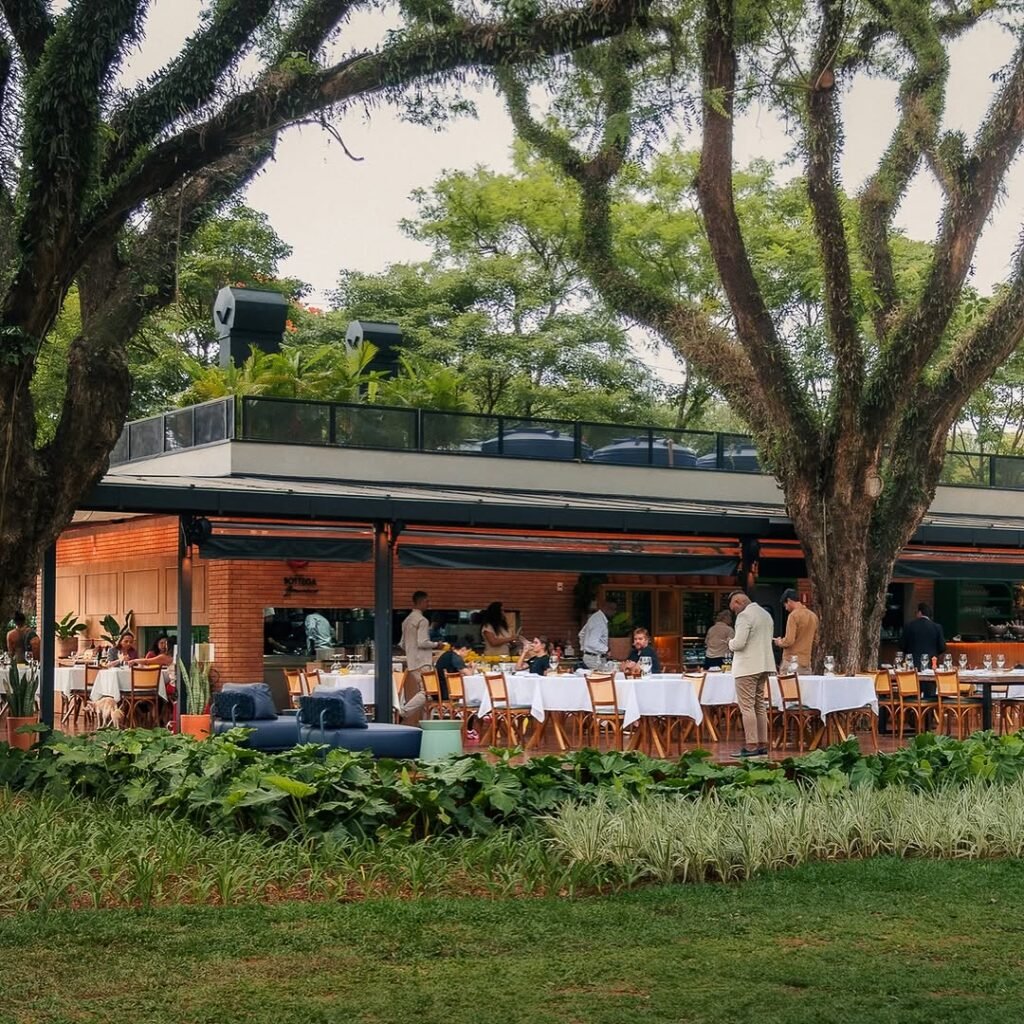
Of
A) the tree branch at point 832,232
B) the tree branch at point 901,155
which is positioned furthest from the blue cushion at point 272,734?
the tree branch at point 901,155

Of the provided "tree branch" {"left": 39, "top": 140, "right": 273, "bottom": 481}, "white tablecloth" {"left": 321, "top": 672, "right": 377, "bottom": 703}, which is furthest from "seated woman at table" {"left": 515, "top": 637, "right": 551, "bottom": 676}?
"tree branch" {"left": 39, "top": 140, "right": 273, "bottom": 481}

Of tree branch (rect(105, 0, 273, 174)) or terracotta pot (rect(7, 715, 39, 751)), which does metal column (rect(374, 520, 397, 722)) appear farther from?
tree branch (rect(105, 0, 273, 174))

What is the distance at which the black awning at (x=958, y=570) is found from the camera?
2095cm

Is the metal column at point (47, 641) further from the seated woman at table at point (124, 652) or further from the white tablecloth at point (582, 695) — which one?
the white tablecloth at point (582, 695)

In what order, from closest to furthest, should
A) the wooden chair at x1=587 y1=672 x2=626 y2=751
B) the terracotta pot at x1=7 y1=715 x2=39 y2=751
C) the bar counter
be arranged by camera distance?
the terracotta pot at x1=7 y1=715 x2=39 y2=751, the wooden chair at x1=587 y1=672 x2=626 y2=751, the bar counter

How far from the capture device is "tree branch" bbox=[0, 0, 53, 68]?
34.7ft

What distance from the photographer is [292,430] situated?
2070 cm

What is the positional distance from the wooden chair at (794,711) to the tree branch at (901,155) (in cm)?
483

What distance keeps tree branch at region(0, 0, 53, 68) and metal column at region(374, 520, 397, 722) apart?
7991 mm

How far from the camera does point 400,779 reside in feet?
30.3

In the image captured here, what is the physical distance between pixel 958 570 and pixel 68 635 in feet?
44.3

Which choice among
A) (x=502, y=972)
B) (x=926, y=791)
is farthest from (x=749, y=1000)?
(x=926, y=791)

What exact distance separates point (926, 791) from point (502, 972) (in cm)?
459

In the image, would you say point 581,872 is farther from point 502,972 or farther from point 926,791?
point 926,791
